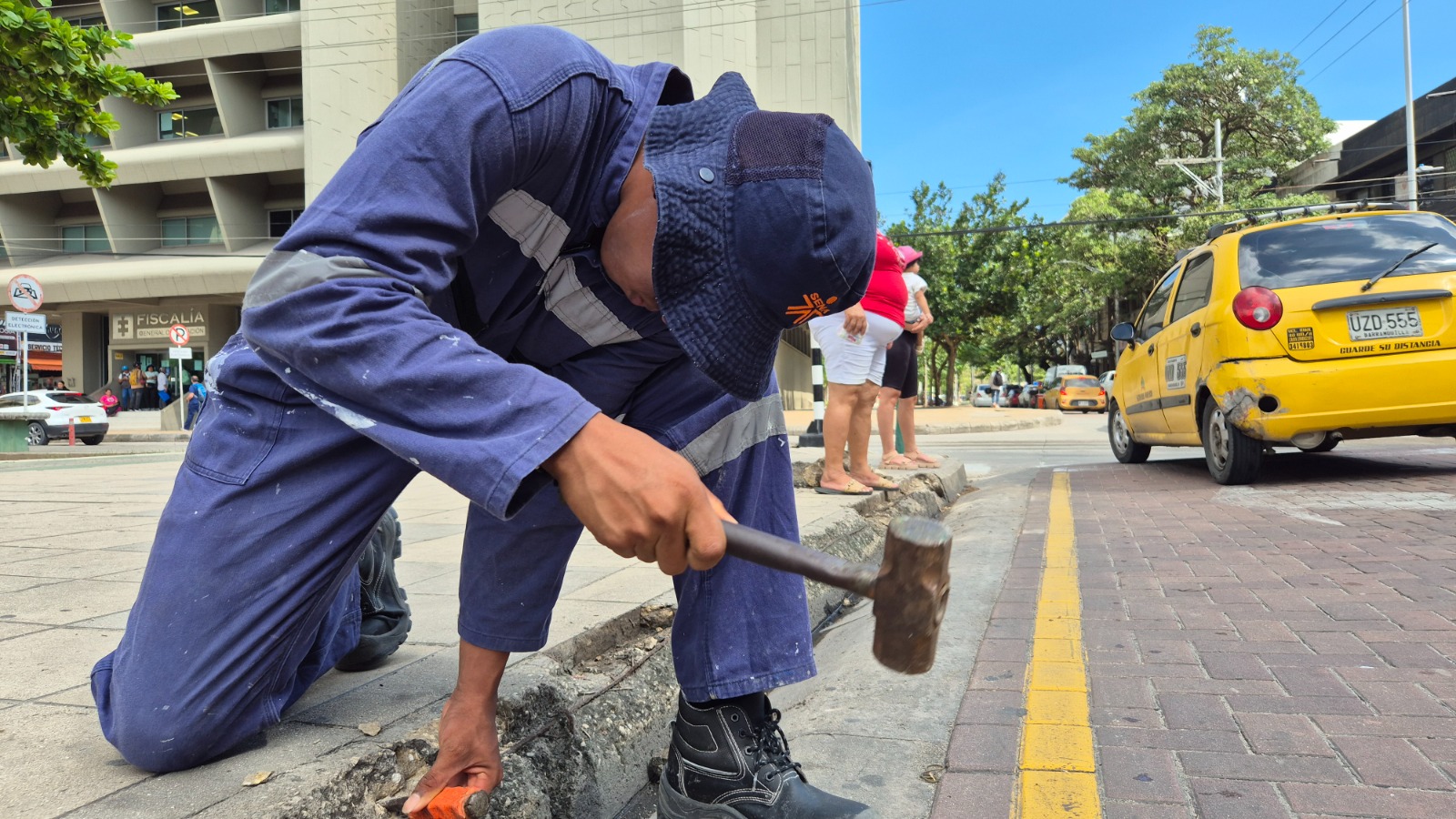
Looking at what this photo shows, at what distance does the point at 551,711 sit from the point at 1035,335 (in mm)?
48503

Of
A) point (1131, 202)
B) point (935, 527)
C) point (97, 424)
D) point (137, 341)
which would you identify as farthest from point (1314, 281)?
point (137, 341)

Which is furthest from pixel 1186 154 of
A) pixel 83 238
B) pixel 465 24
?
pixel 83 238

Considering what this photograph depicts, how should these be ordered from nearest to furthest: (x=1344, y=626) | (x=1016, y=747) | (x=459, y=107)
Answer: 1. (x=459, y=107)
2. (x=1016, y=747)
3. (x=1344, y=626)

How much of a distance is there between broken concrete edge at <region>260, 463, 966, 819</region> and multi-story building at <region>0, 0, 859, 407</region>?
2385cm

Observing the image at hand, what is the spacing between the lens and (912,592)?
52.5 inches

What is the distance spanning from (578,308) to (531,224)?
184 mm

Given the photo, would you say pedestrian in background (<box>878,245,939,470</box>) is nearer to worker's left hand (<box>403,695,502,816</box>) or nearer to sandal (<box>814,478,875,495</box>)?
sandal (<box>814,478,875,495</box>)

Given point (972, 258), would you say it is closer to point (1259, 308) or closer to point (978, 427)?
point (978, 427)

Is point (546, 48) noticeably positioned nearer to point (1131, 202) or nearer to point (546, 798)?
point (546, 798)

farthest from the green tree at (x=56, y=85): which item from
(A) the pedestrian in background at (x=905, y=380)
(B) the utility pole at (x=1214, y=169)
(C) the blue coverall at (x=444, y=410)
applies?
(B) the utility pole at (x=1214, y=169)

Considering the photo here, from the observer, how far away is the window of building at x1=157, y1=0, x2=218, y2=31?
31266 millimetres

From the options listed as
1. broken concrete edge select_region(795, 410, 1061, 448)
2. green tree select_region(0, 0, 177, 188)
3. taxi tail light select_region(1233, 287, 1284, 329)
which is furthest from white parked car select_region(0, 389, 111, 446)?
taxi tail light select_region(1233, 287, 1284, 329)

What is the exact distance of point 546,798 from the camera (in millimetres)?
1794

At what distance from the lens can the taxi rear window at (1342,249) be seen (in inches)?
211
